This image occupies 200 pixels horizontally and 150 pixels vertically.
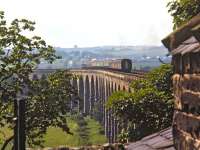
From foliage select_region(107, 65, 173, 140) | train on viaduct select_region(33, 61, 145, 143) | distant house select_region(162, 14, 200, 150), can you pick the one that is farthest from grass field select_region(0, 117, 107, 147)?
distant house select_region(162, 14, 200, 150)

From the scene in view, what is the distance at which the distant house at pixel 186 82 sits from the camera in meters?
4.86

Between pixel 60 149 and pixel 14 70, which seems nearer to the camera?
pixel 60 149

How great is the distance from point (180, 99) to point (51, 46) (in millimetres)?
17917

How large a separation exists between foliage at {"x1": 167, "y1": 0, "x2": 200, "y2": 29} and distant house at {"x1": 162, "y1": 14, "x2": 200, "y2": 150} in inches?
489

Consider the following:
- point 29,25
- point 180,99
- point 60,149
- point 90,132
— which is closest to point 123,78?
point 90,132

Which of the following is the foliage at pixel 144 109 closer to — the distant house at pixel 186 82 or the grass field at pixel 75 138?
the distant house at pixel 186 82

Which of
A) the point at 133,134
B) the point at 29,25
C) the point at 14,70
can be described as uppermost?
the point at 29,25

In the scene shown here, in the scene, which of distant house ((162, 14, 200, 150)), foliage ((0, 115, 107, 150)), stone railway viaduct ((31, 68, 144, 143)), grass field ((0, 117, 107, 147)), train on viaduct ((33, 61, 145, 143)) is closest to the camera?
distant house ((162, 14, 200, 150))

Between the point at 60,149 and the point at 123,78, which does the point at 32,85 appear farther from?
the point at 123,78

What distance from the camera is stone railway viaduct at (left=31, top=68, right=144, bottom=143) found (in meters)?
59.4

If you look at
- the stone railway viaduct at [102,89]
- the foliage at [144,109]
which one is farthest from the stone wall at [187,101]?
the stone railway viaduct at [102,89]

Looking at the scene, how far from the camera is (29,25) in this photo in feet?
Answer: 74.5

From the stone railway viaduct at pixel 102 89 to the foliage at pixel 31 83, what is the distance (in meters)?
27.8

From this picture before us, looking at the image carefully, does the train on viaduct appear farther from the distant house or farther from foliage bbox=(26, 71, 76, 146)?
the distant house
